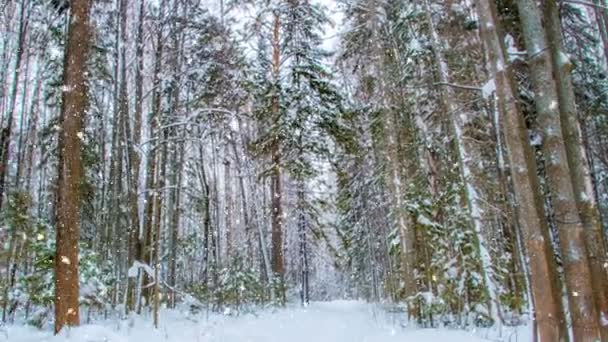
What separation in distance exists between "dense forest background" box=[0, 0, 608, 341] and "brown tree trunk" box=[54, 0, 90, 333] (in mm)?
26

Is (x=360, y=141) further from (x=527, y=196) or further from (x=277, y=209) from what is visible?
(x=527, y=196)

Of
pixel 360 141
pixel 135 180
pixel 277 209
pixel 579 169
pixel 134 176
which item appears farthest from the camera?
pixel 360 141

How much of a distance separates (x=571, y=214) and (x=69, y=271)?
21.4ft

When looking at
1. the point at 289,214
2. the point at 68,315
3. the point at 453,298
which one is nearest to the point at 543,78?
the point at 453,298

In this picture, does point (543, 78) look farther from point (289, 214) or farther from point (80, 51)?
point (289, 214)

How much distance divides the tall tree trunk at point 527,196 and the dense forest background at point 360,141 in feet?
0.07

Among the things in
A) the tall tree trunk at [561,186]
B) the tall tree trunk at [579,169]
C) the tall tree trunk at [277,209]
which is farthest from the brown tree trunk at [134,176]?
the tall tree trunk at [579,169]

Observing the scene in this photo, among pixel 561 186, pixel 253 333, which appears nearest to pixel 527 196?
pixel 561 186

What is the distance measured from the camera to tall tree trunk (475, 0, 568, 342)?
456cm

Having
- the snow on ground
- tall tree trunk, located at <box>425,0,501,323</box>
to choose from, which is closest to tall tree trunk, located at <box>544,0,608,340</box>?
the snow on ground

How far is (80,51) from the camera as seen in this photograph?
6371mm

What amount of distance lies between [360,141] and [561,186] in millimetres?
11537

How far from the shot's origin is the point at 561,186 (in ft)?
15.9

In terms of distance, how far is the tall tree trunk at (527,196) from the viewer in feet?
15.0
